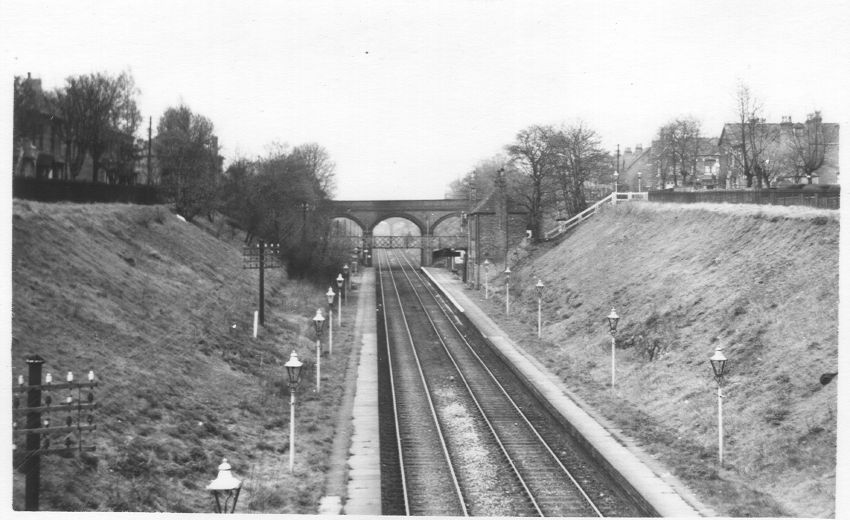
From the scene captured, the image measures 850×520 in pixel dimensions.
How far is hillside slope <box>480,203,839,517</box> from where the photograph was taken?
690 inches

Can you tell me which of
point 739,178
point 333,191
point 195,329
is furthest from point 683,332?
point 333,191

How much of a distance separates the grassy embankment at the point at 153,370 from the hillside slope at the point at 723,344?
8.48 m

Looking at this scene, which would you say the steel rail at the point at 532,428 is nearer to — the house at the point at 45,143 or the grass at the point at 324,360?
the grass at the point at 324,360

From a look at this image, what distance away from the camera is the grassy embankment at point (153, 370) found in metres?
16.0

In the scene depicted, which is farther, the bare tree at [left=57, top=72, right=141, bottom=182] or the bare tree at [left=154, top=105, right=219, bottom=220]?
the bare tree at [left=154, top=105, right=219, bottom=220]

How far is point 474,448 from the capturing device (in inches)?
870

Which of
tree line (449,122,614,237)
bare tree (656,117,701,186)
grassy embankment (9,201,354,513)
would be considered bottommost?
grassy embankment (9,201,354,513)

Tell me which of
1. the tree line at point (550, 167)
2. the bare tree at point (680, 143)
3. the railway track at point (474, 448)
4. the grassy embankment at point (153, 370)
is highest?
the bare tree at point (680, 143)

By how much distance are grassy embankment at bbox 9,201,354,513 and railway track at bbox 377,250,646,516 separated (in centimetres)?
209

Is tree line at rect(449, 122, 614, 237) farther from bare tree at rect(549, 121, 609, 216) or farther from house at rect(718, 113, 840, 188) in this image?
house at rect(718, 113, 840, 188)

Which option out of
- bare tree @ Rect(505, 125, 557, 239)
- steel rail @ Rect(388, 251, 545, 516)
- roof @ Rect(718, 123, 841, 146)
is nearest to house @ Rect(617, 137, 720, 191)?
roof @ Rect(718, 123, 841, 146)

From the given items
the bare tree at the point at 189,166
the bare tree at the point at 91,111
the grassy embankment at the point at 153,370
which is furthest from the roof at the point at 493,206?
the grassy embankment at the point at 153,370

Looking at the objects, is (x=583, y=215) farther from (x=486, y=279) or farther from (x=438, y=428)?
(x=438, y=428)

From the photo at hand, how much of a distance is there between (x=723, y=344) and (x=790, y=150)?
3985 centimetres
